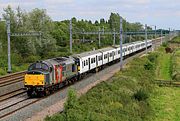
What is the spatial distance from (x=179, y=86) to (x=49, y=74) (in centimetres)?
1829

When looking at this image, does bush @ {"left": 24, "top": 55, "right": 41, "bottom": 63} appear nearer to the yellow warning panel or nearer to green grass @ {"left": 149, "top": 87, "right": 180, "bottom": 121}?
green grass @ {"left": 149, "top": 87, "right": 180, "bottom": 121}

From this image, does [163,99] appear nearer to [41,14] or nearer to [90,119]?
[90,119]

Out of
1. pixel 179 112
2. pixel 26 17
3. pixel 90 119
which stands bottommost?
pixel 179 112

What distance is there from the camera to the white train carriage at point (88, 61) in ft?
135

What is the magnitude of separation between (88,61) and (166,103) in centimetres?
1424

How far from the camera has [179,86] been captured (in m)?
42.6

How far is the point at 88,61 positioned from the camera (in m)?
45.0

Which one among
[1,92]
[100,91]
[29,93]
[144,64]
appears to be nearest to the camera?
[100,91]

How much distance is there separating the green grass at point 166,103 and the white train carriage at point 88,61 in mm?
8795

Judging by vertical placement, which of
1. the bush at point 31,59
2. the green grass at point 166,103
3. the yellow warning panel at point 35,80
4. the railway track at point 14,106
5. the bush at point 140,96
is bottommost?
the green grass at point 166,103

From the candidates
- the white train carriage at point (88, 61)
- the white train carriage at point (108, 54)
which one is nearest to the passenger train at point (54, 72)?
the white train carriage at point (88, 61)

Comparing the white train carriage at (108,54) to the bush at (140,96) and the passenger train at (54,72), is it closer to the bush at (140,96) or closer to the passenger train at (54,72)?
the passenger train at (54,72)

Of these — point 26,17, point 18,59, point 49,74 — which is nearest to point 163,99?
point 49,74

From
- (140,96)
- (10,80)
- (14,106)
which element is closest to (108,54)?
(10,80)
